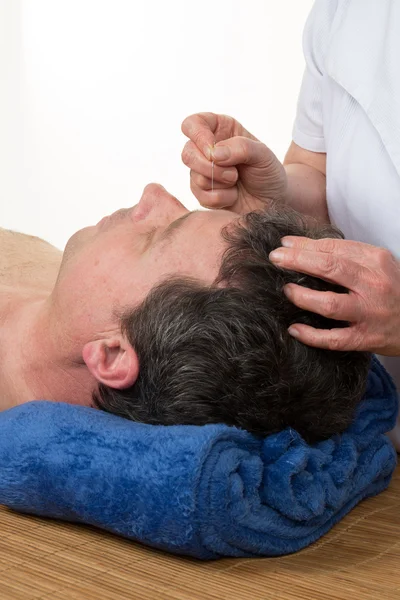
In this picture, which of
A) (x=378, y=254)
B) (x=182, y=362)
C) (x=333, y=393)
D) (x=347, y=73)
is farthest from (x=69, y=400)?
(x=347, y=73)

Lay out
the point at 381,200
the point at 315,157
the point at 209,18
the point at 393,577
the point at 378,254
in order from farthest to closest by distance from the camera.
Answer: the point at 209,18
the point at 315,157
the point at 381,200
the point at 378,254
the point at 393,577

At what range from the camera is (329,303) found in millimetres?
1291

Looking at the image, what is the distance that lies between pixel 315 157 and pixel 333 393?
89cm

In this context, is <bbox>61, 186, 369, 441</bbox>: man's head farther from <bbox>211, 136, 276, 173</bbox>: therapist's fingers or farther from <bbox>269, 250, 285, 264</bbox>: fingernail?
<bbox>211, 136, 276, 173</bbox>: therapist's fingers

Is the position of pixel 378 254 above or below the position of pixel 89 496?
above

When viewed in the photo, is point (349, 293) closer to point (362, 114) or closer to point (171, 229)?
point (171, 229)

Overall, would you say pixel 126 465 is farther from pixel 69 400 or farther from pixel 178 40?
pixel 178 40

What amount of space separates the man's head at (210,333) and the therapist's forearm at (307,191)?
0.46 meters

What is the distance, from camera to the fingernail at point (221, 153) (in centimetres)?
165

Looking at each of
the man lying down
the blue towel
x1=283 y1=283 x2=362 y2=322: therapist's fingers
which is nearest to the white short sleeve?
the man lying down

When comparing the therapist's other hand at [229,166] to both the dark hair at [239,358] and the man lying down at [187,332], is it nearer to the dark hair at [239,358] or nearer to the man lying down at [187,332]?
the man lying down at [187,332]

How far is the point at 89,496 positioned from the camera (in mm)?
1248

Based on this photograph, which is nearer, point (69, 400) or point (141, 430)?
point (141, 430)

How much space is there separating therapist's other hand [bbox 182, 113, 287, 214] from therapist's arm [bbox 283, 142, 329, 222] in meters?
0.09
